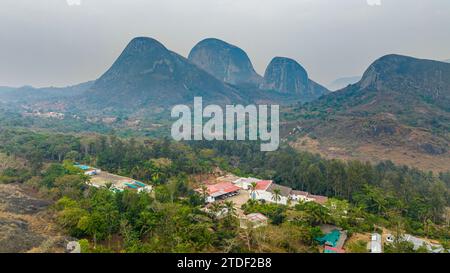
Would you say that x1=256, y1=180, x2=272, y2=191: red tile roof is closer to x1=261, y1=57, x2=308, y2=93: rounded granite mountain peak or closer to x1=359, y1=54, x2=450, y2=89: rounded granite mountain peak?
x1=359, y1=54, x2=450, y2=89: rounded granite mountain peak

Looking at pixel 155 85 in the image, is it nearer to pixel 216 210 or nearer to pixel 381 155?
pixel 381 155

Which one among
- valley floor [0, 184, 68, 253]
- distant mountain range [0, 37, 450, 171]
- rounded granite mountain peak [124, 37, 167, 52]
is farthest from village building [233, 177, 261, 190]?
rounded granite mountain peak [124, 37, 167, 52]

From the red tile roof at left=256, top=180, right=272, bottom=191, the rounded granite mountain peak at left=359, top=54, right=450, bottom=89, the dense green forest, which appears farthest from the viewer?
the rounded granite mountain peak at left=359, top=54, right=450, bottom=89

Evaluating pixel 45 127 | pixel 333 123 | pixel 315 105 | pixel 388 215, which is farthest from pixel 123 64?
pixel 388 215

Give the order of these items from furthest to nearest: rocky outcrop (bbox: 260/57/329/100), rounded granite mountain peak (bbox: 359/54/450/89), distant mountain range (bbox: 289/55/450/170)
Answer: rocky outcrop (bbox: 260/57/329/100) → rounded granite mountain peak (bbox: 359/54/450/89) → distant mountain range (bbox: 289/55/450/170)

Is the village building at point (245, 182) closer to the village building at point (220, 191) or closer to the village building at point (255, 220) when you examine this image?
the village building at point (220, 191)

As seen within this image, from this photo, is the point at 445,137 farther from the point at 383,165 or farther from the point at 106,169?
the point at 106,169

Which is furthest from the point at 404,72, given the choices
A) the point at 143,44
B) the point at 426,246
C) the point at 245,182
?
the point at 143,44
